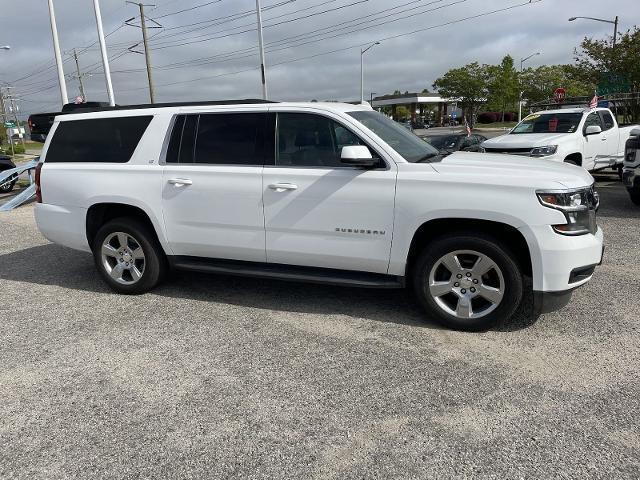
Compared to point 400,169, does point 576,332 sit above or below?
below

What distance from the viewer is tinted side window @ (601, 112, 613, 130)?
11.4 m

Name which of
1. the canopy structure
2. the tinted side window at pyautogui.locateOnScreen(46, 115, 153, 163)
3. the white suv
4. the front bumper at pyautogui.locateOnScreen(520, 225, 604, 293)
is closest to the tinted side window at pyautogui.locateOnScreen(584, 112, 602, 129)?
the white suv

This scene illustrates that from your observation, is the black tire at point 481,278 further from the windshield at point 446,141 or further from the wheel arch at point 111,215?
the windshield at point 446,141

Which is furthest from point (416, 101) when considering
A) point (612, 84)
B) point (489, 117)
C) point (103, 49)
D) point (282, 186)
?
point (282, 186)

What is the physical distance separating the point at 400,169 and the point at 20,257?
5666 mm

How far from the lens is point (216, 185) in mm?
4531

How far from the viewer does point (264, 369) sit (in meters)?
3.56

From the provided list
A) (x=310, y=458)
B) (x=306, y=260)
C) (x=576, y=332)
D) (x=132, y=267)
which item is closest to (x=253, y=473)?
(x=310, y=458)

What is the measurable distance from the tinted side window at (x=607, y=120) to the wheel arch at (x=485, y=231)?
9183mm

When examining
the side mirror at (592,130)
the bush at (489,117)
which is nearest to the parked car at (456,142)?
the side mirror at (592,130)

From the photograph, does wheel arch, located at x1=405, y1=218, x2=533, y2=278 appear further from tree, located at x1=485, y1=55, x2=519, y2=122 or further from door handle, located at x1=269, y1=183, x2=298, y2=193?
tree, located at x1=485, y1=55, x2=519, y2=122

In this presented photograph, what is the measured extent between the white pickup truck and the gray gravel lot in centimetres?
564

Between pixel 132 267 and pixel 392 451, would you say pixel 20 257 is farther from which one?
pixel 392 451

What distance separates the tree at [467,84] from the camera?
53906mm
